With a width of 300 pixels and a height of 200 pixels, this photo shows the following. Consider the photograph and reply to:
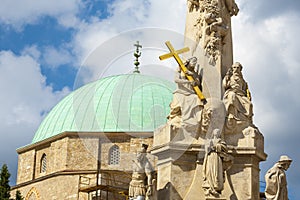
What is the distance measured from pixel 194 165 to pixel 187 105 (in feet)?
4.70

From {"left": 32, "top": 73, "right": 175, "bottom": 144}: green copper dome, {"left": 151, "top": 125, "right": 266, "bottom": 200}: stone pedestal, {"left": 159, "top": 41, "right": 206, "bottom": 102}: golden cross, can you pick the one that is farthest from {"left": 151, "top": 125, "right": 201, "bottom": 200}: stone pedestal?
{"left": 32, "top": 73, "right": 175, "bottom": 144}: green copper dome

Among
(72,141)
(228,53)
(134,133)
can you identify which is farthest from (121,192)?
(228,53)

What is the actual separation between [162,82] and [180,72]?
34504 mm

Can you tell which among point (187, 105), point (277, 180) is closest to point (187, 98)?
point (187, 105)

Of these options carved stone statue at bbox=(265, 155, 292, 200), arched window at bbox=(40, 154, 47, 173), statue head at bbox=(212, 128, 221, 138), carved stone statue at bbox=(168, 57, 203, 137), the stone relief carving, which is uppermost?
arched window at bbox=(40, 154, 47, 173)

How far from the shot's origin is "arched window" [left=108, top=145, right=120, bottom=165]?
50.2m

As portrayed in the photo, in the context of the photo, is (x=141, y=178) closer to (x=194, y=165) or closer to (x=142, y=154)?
(x=142, y=154)

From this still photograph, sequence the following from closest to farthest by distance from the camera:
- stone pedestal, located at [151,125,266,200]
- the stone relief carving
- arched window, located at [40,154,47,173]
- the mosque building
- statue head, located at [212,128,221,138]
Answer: statue head, located at [212,128,221,138]
stone pedestal, located at [151,125,266,200]
the stone relief carving
the mosque building
arched window, located at [40,154,47,173]

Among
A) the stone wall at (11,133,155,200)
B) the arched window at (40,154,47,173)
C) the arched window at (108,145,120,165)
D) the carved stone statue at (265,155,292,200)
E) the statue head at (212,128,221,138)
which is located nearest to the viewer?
the carved stone statue at (265,155,292,200)

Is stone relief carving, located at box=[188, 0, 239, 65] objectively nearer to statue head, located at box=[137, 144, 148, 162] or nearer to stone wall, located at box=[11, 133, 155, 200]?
statue head, located at box=[137, 144, 148, 162]

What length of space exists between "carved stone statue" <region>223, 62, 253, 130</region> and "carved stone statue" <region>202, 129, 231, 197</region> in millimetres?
1241

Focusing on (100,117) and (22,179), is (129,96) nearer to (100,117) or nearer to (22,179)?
(100,117)

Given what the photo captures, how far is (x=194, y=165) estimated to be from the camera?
729 inches

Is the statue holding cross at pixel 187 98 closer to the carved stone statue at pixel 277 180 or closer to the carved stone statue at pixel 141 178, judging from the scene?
the carved stone statue at pixel 141 178
